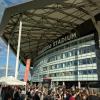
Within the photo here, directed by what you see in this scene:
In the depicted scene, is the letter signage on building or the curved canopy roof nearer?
the curved canopy roof

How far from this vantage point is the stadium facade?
55438 millimetres

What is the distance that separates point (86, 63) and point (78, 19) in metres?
19.9

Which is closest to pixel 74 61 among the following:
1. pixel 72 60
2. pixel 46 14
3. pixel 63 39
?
pixel 72 60

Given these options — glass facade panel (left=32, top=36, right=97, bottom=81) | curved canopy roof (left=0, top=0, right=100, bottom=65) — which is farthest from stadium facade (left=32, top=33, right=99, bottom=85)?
curved canopy roof (left=0, top=0, right=100, bottom=65)

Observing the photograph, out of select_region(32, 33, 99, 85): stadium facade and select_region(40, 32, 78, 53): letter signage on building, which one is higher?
select_region(40, 32, 78, 53): letter signage on building

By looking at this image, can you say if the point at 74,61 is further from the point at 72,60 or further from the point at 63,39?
the point at 63,39

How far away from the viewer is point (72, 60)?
62.6m

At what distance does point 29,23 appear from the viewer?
39.3 metres

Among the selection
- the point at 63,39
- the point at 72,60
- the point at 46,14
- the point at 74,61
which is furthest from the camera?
the point at 72,60

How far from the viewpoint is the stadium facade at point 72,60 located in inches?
2183

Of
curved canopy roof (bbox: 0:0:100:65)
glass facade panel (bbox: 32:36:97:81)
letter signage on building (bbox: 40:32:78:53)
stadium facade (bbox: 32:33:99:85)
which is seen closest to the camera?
curved canopy roof (bbox: 0:0:100:65)

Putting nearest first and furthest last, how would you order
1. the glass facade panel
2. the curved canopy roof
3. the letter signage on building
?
the curved canopy roof, the glass facade panel, the letter signage on building

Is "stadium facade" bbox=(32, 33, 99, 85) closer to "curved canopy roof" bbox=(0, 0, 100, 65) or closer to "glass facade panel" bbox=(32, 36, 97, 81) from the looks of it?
"glass facade panel" bbox=(32, 36, 97, 81)

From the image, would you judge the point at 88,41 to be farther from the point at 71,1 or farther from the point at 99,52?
the point at 71,1
